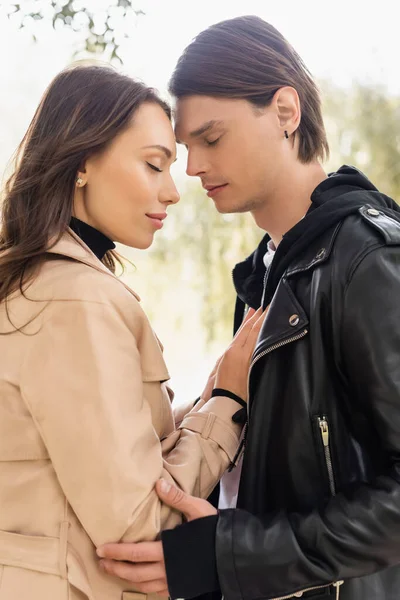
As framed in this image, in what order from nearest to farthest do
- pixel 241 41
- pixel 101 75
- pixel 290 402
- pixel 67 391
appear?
pixel 67 391
pixel 290 402
pixel 101 75
pixel 241 41

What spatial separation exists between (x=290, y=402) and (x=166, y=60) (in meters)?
3.93

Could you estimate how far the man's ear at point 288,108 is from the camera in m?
1.86

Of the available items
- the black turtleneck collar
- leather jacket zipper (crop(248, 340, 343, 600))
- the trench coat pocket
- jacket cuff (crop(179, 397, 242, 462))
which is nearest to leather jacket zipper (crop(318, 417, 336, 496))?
leather jacket zipper (crop(248, 340, 343, 600))

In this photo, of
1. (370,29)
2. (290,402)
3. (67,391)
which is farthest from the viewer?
(370,29)

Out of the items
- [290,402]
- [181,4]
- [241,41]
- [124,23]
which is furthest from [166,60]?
[290,402]

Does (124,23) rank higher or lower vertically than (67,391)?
higher

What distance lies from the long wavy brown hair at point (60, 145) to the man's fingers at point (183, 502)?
0.52m

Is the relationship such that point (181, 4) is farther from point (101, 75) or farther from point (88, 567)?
point (88, 567)

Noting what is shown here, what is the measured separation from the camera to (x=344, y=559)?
4.33 feet

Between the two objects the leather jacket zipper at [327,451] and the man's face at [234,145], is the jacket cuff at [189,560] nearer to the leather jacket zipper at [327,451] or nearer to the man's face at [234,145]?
the leather jacket zipper at [327,451]

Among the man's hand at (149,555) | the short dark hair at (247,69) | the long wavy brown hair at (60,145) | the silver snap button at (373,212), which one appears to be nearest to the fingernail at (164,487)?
the man's hand at (149,555)

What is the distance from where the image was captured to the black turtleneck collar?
1.57 m

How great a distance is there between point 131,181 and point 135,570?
773 mm

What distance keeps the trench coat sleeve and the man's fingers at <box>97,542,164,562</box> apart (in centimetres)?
2
